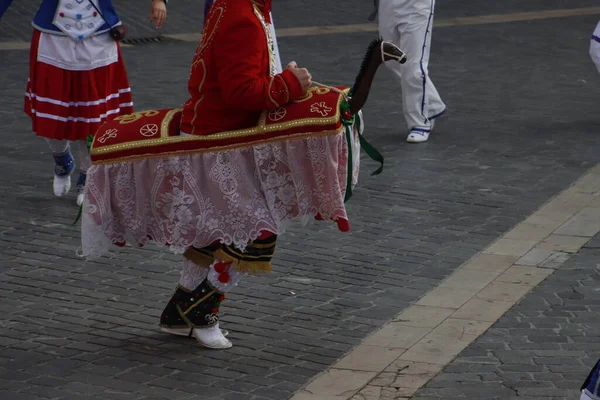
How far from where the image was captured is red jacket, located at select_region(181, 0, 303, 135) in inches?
192

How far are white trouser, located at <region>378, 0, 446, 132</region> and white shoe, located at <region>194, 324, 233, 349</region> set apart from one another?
15.1ft

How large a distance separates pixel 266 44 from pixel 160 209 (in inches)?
32.2

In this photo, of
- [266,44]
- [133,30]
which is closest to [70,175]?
[266,44]

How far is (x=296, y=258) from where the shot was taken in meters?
6.76

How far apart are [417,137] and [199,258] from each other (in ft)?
15.0

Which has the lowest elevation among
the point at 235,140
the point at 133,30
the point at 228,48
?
the point at 133,30

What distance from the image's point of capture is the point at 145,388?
16.1ft

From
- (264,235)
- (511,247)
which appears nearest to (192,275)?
(264,235)

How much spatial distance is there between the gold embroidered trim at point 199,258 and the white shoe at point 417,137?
4.51 metres

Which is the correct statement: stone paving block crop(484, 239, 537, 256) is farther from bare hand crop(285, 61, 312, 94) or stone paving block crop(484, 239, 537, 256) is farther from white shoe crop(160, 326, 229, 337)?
bare hand crop(285, 61, 312, 94)

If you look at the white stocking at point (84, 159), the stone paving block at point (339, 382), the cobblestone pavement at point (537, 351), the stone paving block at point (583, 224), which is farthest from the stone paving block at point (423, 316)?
the white stocking at point (84, 159)

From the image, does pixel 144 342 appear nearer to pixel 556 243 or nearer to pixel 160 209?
pixel 160 209

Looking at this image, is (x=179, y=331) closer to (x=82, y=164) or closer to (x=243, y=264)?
(x=243, y=264)

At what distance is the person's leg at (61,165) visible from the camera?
7809 mm
